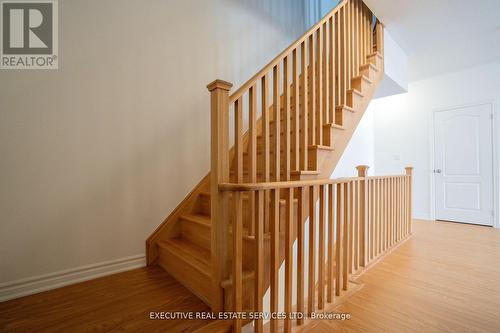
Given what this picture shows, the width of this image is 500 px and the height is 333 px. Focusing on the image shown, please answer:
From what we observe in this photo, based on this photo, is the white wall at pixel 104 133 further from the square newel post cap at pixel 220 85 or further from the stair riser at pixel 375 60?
the stair riser at pixel 375 60

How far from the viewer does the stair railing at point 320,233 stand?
1147 mm

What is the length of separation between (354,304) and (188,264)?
47.3 inches

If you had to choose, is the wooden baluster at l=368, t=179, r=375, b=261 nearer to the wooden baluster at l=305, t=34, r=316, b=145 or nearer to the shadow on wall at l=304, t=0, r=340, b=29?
the wooden baluster at l=305, t=34, r=316, b=145

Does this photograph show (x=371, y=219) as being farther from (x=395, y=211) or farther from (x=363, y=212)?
(x=395, y=211)

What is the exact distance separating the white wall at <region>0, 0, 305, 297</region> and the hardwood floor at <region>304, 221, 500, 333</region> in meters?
1.61

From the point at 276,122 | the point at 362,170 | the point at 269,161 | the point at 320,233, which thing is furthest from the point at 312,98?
the point at 320,233

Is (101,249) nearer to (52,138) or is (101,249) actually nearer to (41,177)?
(41,177)

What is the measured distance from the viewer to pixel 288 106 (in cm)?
156

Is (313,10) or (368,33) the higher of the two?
(313,10)

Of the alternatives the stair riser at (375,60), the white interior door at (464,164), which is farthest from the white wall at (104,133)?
the white interior door at (464,164)

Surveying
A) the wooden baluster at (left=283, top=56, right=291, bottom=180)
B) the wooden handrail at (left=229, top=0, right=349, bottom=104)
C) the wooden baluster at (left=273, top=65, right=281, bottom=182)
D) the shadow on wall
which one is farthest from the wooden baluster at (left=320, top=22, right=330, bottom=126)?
the shadow on wall

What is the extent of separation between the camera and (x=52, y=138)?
4.99ft

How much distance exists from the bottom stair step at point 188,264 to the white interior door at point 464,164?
4.52 meters

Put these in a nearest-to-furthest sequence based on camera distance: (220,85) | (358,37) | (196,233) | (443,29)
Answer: (220,85) < (196,233) < (358,37) < (443,29)
